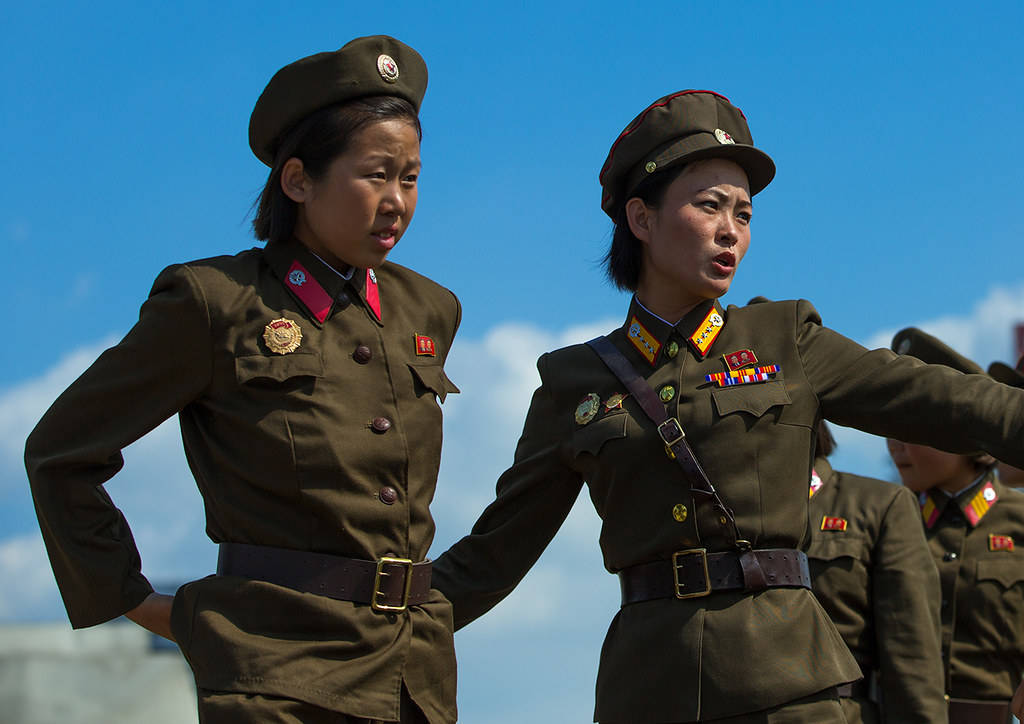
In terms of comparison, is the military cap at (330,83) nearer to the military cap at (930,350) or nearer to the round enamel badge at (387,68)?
the round enamel badge at (387,68)

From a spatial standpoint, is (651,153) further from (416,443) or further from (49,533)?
(49,533)

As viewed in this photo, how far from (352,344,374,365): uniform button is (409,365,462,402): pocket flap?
0.13 m

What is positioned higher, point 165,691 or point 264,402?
point 165,691

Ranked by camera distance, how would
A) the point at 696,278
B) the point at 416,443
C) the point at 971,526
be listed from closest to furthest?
the point at 416,443
the point at 696,278
the point at 971,526

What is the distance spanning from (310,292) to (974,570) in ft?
17.5

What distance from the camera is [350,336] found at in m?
3.87

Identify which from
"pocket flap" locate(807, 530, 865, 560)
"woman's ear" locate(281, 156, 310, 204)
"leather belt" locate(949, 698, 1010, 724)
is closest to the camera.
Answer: "woman's ear" locate(281, 156, 310, 204)

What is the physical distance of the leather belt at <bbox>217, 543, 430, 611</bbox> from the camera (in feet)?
11.7

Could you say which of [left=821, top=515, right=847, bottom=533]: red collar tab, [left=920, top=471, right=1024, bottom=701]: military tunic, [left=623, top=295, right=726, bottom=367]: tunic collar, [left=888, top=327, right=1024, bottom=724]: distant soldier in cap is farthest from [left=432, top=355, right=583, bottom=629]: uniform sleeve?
[left=920, top=471, right=1024, bottom=701]: military tunic

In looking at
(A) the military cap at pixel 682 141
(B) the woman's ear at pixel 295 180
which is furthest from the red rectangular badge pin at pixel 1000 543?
(B) the woman's ear at pixel 295 180

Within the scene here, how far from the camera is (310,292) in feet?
12.7

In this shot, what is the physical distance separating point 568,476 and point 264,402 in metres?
1.34

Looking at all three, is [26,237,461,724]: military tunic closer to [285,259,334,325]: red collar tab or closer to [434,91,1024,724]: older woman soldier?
[285,259,334,325]: red collar tab

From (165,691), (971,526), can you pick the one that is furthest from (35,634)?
(971,526)
